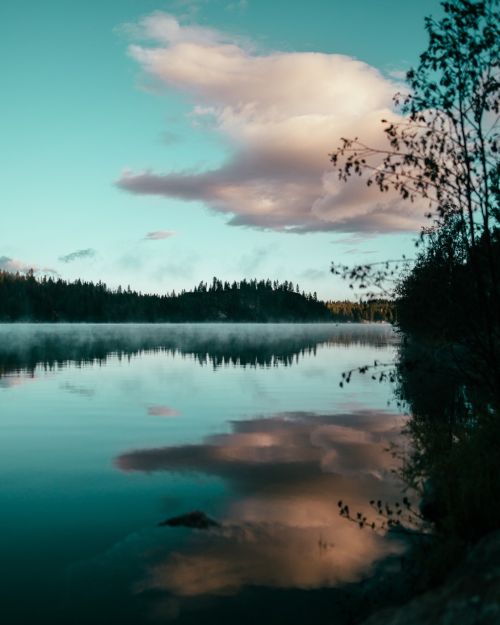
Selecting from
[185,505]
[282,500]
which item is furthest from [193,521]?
[282,500]

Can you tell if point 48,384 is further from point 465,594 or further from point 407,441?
point 465,594

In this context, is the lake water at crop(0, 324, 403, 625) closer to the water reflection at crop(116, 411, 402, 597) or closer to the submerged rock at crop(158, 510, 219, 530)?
the water reflection at crop(116, 411, 402, 597)

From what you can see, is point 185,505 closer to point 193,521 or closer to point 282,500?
point 193,521

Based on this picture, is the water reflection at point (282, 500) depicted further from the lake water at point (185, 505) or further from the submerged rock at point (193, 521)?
the submerged rock at point (193, 521)

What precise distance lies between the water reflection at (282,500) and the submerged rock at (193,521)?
0.33 metres

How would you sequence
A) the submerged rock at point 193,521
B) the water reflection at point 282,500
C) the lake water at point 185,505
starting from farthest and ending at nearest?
the submerged rock at point 193,521 → the water reflection at point 282,500 → the lake water at point 185,505

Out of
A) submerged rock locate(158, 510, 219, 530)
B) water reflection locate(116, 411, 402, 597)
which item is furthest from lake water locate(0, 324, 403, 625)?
submerged rock locate(158, 510, 219, 530)

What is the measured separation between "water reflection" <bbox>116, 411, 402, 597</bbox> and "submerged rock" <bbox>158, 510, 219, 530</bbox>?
1.09ft

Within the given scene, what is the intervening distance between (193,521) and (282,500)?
3.22 m

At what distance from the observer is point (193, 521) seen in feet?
46.9

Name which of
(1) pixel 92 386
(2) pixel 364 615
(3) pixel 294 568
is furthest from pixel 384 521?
(1) pixel 92 386

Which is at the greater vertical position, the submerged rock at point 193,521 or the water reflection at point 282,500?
the submerged rock at point 193,521

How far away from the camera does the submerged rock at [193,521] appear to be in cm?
1414

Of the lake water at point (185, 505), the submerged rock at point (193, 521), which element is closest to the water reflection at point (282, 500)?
the lake water at point (185, 505)
